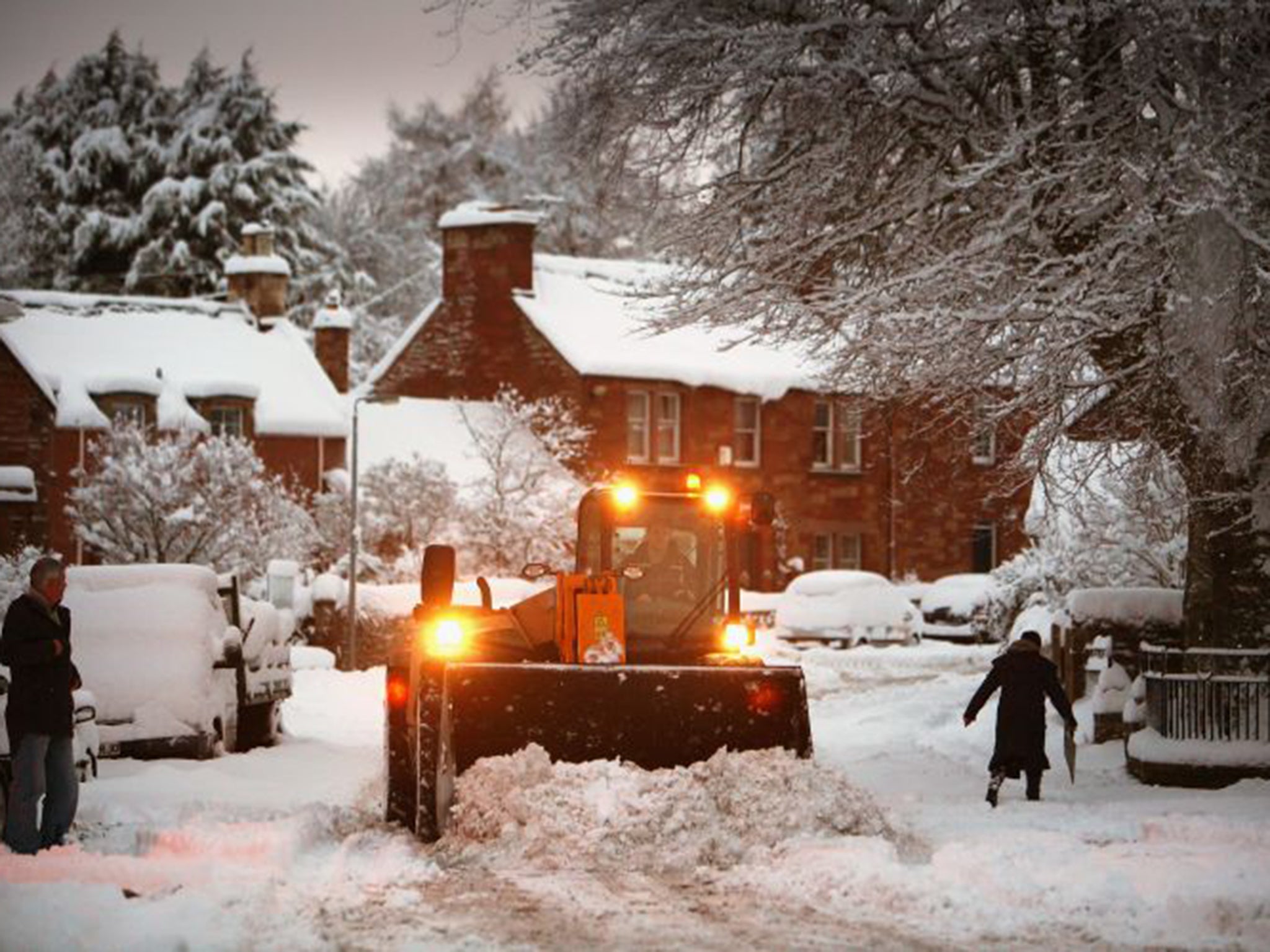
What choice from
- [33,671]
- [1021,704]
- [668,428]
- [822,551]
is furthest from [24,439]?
[33,671]

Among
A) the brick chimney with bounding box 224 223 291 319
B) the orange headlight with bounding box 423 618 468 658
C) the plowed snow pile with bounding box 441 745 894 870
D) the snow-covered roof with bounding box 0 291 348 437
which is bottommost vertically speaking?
the plowed snow pile with bounding box 441 745 894 870

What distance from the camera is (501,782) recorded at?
1349cm

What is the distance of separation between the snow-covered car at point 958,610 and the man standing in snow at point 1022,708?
29.9 metres

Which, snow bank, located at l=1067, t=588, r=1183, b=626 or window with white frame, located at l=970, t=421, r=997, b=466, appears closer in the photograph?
window with white frame, located at l=970, t=421, r=997, b=466

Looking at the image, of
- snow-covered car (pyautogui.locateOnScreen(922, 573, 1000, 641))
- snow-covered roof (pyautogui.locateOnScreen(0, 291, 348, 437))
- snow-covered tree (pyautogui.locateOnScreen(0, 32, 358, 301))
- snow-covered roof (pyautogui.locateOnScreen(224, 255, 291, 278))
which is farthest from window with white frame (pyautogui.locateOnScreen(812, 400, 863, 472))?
snow-covered tree (pyautogui.locateOnScreen(0, 32, 358, 301))

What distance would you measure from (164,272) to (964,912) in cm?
5403

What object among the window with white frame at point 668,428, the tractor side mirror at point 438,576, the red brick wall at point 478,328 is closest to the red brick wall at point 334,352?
the red brick wall at point 478,328

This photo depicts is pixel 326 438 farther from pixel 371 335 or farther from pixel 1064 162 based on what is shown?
pixel 1064 162

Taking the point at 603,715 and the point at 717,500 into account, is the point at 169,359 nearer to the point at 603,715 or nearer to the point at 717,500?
the point at 717,500

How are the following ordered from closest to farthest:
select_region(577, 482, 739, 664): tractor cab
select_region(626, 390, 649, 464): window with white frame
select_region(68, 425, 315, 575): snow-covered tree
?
1. select_region(577, 482, 739, 664): tractor cab
2. select_region(68, 425, 315, 575): snow-covered tree
3. select_region(626, 390, 649, 464): window with white frame

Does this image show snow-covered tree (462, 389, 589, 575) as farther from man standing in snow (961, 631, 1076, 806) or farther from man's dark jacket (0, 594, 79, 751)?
man's dark jacket (0, 594, 79, 751)

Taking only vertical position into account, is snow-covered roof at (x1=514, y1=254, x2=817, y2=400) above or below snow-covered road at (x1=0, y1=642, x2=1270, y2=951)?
above

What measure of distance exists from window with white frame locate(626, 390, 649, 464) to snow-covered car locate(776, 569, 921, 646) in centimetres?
981

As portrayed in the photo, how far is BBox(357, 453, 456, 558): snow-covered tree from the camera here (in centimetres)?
4641
